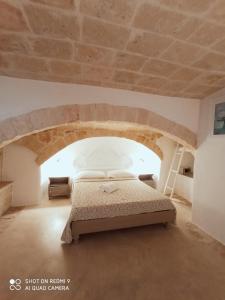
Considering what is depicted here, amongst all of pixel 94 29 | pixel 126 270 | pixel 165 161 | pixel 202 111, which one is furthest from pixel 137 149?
pixel 94 29

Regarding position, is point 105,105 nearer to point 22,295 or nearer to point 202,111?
point 202,111

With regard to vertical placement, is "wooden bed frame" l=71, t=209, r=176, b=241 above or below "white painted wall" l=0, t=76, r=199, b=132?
below

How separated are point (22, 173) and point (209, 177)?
3.91 metres

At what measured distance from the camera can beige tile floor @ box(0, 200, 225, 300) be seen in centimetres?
167

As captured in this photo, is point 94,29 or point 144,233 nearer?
point 94,29

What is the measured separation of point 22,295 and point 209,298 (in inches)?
74.5

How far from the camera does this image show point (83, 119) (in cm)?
245

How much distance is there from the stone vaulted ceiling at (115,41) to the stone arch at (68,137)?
1810mm

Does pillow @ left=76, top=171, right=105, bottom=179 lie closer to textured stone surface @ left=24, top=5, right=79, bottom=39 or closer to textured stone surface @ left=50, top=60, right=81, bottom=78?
textured stone surface @ left=50, top=60, right=81, bottom=78

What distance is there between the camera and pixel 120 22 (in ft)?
4.40

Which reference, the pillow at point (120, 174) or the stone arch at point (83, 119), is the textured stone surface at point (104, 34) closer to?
the stone arch at point (83, 119)

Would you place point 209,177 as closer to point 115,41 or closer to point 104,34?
point 115,41

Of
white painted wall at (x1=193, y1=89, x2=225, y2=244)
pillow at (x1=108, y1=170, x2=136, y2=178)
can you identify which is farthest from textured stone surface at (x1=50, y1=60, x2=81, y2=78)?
pillow at (x1=108, y1=170, x2=136, y2=178)

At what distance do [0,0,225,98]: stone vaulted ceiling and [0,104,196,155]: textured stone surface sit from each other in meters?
0.40
